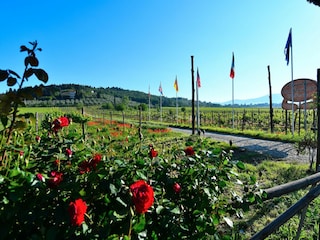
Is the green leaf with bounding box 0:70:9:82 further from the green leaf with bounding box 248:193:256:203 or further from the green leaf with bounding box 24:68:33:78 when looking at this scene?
the green leaf with bounding box 248:193:256:203

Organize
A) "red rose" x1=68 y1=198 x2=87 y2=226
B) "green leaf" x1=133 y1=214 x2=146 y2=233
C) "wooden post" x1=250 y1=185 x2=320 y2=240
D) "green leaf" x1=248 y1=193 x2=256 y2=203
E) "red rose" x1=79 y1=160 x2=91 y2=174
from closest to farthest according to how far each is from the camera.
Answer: "red rose" x1=68 y1=198 x2=87 y2=226 → "green leaf" x1=133 y1=214 x2=146 y2=233 → "red rose" x1=79 y1=160 x2=91 y2=174 → "green leaf" x1=248 y1=193 x2=256 y2=203 → "wooden post" x1=250 y1=185 x2=320 y2=240

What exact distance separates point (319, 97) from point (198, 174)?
4.06 meters

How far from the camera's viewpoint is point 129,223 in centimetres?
86

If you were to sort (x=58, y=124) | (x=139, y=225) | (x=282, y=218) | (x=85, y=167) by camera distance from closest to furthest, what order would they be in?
(x=139, y=225) < (x=85, y=167) < (x=58, y=124) < (x=282, y=218)

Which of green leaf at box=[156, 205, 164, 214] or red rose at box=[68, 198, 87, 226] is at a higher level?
red rose at box=[68, 198, 87, 226]

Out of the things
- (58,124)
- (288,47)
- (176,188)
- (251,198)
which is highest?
(288,47)

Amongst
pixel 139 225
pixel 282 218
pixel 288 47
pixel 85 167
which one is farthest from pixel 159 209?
pixel 288 47

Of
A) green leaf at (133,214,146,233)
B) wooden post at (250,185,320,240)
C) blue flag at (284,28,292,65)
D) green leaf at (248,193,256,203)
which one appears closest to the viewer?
green leaf at (133,214,146,233)

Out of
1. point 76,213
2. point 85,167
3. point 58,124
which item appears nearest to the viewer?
point 76,213

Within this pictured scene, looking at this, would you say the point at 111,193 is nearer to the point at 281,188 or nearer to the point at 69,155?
the point at 69,155

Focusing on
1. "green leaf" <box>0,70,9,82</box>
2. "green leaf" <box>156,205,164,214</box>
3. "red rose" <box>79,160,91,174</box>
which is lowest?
"green leaf" <box>156,205,164,214</box>

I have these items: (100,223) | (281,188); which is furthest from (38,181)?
(281,188)

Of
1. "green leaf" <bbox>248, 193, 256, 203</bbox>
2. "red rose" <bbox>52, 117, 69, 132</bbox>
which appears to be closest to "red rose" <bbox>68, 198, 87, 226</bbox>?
"red rose" <bbox>52, 117, 69, 132</bbox>

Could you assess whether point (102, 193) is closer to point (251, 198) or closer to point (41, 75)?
point (41, 75)
